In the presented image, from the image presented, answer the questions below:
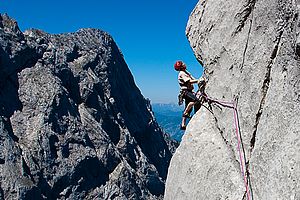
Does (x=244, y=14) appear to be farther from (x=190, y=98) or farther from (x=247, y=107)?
(x=190, y=98)

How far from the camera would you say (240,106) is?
11.0m

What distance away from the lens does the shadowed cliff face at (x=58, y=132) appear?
138 meters

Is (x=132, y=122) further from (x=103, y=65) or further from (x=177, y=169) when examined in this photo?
(x=177, y=169)

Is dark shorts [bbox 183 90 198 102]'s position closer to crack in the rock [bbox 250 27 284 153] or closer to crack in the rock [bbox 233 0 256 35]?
crack in the rock [bbox 233 0 256 35]

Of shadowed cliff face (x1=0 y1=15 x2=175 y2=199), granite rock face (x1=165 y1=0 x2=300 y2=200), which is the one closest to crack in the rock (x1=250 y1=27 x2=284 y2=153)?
granite rock face (x1=165 y1=0 x2=300 y2=200)

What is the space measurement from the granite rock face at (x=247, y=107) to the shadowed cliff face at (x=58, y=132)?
122 metres

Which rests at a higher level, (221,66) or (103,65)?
(103,65)

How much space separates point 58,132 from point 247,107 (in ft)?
474

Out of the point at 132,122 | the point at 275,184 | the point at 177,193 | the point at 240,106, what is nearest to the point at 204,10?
the point at 240,106

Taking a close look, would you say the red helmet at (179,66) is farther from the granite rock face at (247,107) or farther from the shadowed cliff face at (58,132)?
the shadowed cliff face at (58,132)

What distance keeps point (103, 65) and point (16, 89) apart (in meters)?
52.0

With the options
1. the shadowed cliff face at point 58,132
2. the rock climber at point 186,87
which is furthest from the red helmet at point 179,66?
the shadowed cliff face at point 58,132

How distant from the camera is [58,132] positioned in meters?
150

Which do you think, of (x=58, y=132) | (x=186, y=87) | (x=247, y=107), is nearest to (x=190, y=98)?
(x=186, y=87)
